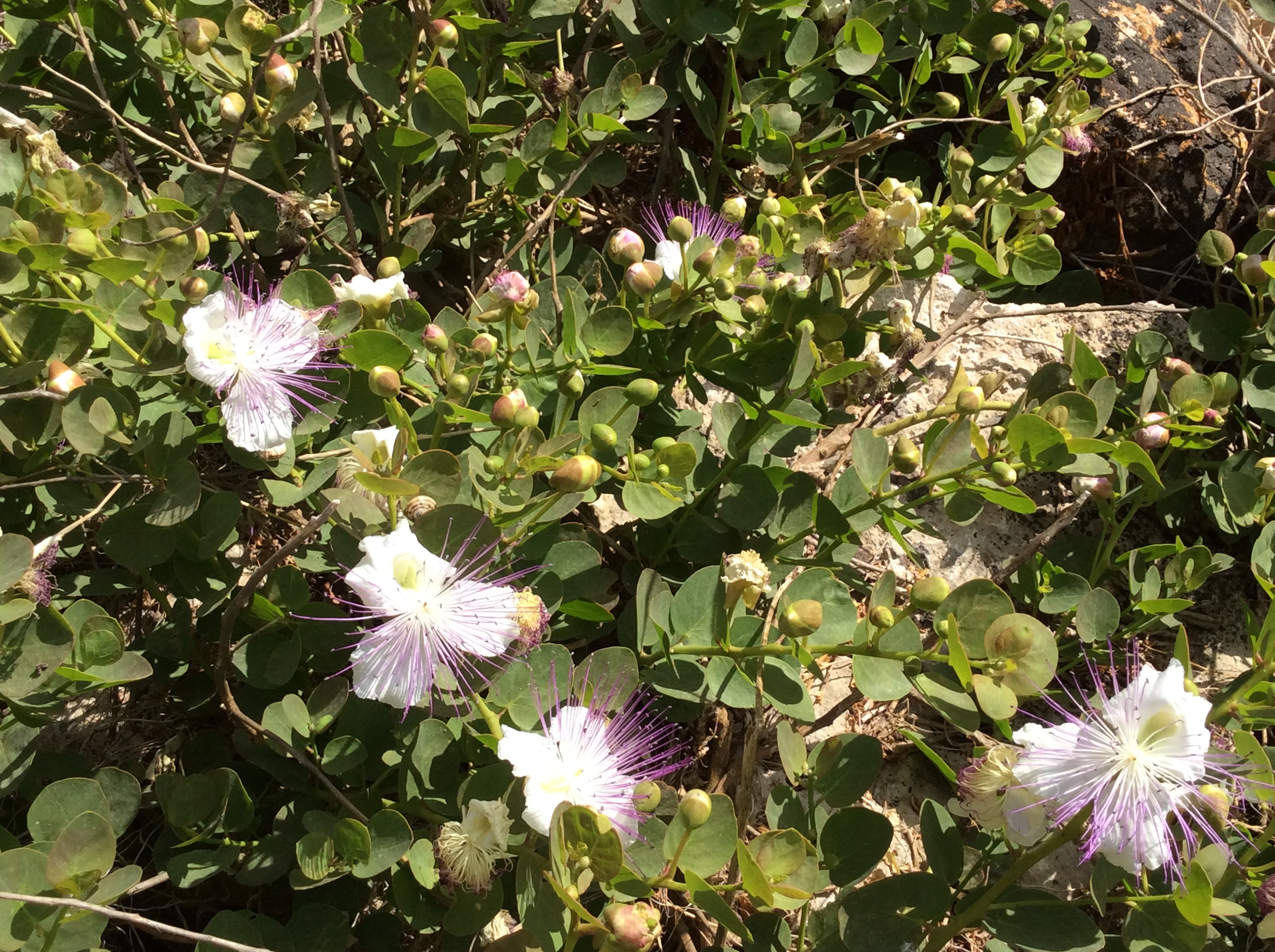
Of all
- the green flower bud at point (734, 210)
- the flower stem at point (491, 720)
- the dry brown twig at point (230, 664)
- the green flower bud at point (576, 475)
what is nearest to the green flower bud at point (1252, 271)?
the green flower bud at point (734, 210)

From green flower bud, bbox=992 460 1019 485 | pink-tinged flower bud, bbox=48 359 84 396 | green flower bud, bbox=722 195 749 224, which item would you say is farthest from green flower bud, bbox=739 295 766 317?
pink-tinged flower bud, bbox=48 359 84 396

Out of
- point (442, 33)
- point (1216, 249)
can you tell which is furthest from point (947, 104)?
point (442, 33)

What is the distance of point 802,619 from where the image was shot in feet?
4.43

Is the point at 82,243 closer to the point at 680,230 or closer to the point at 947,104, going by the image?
the point at 680,230

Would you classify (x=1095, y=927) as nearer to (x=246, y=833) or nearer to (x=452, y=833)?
(x=452, y=833)

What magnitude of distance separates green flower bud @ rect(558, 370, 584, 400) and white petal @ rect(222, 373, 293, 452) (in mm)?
400

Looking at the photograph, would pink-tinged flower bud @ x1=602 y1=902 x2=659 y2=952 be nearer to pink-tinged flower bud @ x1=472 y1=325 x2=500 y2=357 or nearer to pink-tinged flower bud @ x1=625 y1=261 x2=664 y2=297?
pink-tinged flower bud @ x1=472 y1=325 x2=500 y2=357

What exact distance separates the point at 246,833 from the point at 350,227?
109 cm

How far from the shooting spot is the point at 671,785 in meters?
2.07

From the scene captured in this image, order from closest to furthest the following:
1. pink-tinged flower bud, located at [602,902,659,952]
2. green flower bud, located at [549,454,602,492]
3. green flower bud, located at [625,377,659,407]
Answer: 1. pink-tinged flower bud, located at [602,902,659,952]
2. green flower bud, located at [549,454,602,492]
3. green flower bud, located at [625,377,659,407]

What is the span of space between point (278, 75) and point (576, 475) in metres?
0.92

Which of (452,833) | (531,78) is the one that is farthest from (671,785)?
(531,78)

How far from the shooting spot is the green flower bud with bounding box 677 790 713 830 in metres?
1.26

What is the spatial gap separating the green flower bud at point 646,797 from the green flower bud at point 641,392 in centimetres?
57
